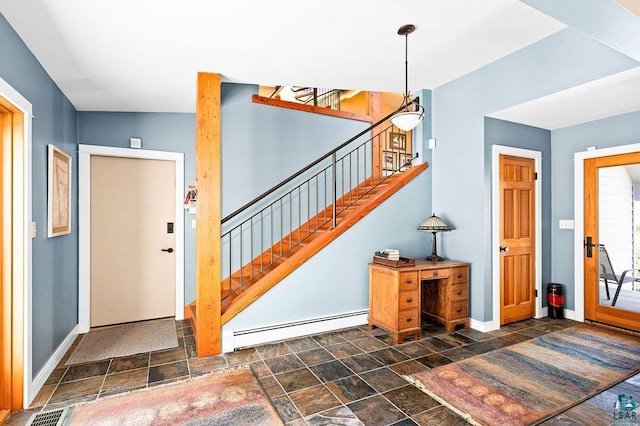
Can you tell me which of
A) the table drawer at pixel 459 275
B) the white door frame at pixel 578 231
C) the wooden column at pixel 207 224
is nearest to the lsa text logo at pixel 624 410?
the table drawer at pixel 459 275

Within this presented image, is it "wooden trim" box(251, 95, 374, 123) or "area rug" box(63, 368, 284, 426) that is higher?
"wooden trim" box(251, 95, 374, 123)

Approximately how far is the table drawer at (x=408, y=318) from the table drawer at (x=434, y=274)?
355 mm

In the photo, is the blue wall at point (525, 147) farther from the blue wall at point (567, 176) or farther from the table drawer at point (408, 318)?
the table drawer at point (408, 318)

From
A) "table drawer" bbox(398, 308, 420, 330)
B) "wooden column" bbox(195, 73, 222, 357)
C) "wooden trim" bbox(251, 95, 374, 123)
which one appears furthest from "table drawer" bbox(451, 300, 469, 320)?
"wooden trim" bbox(251, 95, 374, 123)

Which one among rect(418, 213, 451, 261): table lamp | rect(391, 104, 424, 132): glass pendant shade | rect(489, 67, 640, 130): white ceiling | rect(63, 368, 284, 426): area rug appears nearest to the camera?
rect(63, 368, 284, 426): area rug

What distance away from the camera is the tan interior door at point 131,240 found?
12.9ft

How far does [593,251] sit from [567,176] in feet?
3.11

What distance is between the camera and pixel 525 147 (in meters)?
4.08

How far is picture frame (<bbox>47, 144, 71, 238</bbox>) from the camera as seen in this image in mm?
2857

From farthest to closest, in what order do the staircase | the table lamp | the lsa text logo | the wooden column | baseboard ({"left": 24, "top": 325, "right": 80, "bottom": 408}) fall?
the table lamp
the staircase
the wooden column
baseboard ({"left": 24, "top": 325, "right": 80, "bottom": 408})
the lsa text logo

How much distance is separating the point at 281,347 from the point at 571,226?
3773 mm

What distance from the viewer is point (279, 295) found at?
3.45 m

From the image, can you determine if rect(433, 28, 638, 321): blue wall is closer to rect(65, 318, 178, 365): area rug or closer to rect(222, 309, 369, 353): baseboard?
rect(222, 309, 369, 353): baseboard

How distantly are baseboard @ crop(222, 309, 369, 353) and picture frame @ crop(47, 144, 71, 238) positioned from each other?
1803mm
